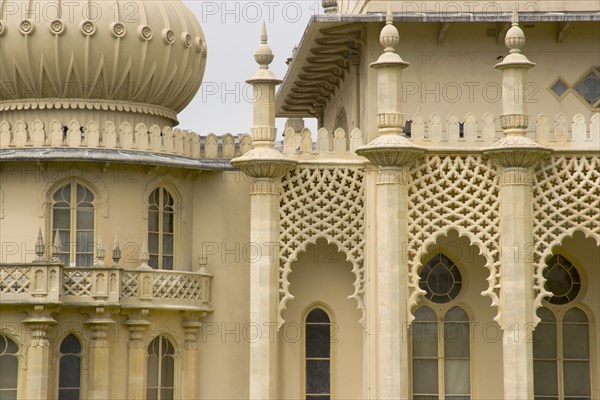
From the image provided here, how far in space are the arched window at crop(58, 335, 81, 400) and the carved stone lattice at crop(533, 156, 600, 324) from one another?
8483mm

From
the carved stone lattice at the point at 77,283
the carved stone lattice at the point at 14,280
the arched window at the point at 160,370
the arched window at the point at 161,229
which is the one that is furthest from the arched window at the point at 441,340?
the carved stone lattice at the point at 14,280

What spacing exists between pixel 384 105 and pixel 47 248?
22.4ft

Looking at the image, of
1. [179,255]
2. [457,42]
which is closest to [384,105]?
[457,42]

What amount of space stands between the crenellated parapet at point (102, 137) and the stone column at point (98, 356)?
3248 mm

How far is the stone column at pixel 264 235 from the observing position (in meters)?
31.1

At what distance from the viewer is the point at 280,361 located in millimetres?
32406

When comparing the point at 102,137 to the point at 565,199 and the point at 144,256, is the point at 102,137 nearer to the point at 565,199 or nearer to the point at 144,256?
the point at 144,256

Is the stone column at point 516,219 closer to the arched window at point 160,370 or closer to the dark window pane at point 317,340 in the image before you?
the dark window pane at point 317,340

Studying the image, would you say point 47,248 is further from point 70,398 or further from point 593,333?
point 593,333

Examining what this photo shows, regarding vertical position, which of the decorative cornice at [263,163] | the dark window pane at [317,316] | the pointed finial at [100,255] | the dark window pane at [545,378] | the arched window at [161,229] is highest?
the decorative cornice at [263,163]

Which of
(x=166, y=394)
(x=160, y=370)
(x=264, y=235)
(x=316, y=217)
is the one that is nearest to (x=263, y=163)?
(x=264, y=235)

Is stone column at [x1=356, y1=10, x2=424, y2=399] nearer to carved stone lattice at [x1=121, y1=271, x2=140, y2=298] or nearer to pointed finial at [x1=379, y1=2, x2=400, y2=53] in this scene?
pointed finial at [x1=379, y1=2, x2=400, y2=53]

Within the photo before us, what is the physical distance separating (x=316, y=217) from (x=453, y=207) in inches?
102

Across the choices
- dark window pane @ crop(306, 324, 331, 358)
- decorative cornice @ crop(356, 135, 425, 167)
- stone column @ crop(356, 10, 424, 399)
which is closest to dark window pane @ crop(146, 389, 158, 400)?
dark window pane @ crop(306, 324, 331, 358)
